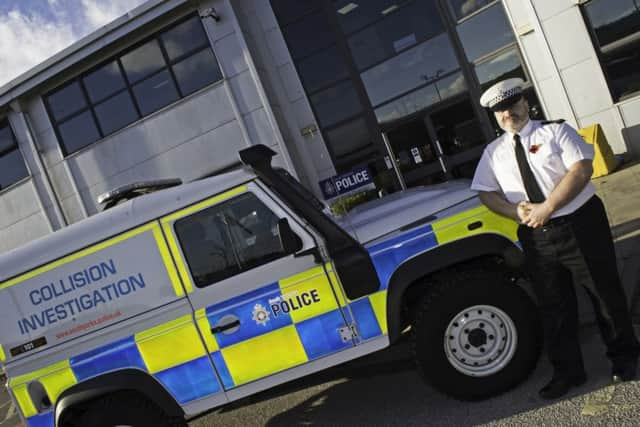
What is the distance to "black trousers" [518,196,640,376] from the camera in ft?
9.00

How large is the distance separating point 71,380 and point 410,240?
249cm

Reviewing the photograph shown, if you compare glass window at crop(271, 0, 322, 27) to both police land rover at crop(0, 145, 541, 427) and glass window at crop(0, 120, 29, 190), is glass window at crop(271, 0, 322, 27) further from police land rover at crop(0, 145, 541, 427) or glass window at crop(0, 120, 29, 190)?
police land rover at crop(0, 145, 541, 427)

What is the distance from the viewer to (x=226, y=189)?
3.19 meters

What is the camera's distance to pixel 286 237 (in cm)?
287

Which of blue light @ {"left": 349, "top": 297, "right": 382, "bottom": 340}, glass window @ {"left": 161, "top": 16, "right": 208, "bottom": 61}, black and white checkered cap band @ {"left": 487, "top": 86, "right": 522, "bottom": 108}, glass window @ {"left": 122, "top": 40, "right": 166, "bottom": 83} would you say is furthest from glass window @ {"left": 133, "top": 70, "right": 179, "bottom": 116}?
black and white checkered cap band @ {"left": 487, "top": 86, "right": 522, "bottom": 108}

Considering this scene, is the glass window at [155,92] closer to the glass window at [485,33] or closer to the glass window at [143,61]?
the glass window at [143,61]

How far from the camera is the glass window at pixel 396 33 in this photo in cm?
1078

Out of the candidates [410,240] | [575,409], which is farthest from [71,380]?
[575,409]

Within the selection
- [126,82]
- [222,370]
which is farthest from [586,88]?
[126,82]

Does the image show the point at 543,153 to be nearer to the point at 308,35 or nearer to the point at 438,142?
the point at 438,142

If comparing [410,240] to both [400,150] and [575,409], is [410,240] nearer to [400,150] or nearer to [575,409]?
[575,409]

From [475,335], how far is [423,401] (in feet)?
2.28

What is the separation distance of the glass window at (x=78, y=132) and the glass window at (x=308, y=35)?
5378mm

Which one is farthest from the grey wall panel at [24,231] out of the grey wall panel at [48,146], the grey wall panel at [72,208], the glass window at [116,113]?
the glass window at [116,113]
